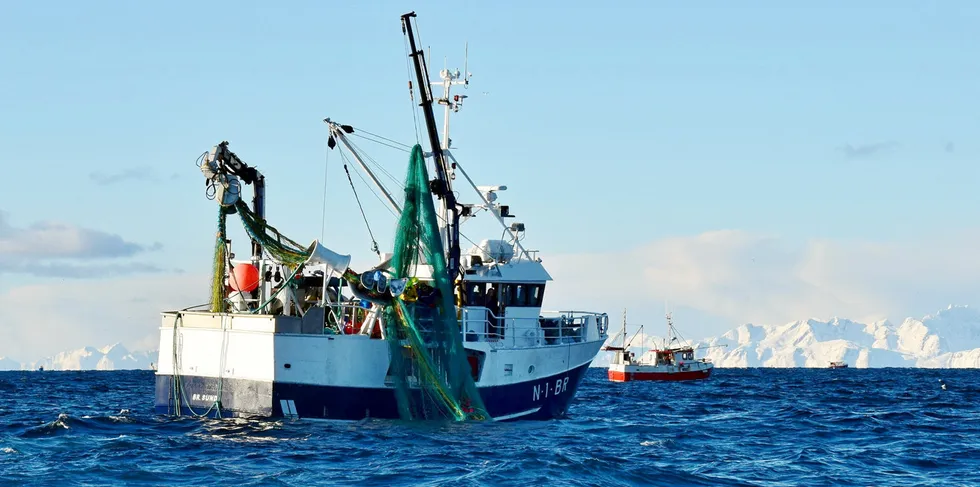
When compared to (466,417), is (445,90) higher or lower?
higher

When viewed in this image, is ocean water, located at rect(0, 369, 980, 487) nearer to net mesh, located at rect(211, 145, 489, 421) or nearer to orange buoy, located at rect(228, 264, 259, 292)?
net mesh, located at rect(211, 145, 489, 421)

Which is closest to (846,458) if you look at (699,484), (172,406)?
(699,484)

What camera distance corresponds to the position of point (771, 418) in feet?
143

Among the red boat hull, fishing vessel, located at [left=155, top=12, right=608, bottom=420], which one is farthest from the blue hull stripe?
the red boat hull

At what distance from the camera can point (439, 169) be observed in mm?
36875

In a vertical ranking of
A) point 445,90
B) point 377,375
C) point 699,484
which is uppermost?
point 445,90

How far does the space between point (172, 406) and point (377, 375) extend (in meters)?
5.70

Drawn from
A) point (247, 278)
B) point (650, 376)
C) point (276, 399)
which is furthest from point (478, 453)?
point (650, 376)

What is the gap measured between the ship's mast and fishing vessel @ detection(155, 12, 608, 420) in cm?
4

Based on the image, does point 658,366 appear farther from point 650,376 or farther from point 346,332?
A: point 346,332

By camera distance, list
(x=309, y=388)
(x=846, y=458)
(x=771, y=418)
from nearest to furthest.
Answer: (x=846, y=458), (x=309, y=388), (x=771, y=418)

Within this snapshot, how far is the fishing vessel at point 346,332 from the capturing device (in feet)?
103

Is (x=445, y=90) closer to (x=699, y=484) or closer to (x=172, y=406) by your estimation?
(x=172, y=406)

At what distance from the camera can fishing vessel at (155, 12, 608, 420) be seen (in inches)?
1233
